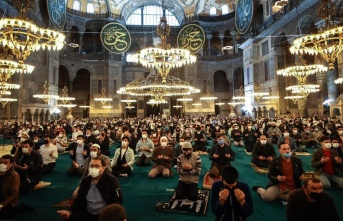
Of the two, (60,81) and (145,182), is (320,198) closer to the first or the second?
(145,182)

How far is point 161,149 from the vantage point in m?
4.74

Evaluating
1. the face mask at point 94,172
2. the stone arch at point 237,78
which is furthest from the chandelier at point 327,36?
the stone arch at point 237,78

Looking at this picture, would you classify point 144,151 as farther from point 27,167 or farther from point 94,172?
point 94,172

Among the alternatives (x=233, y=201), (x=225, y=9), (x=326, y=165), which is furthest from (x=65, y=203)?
(x=225, y=9)

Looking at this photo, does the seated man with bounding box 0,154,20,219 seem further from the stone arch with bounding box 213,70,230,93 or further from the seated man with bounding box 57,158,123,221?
the stone arch with bounding box 213,70,230,93

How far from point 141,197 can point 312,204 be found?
7.79 feet

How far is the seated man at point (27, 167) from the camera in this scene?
356cm

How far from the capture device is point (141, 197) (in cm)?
345

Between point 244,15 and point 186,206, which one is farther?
point 244,15

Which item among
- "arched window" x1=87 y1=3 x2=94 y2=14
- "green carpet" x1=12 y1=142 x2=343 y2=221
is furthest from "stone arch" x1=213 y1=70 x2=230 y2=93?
"green carpet" x1=12 y1=142 x2=343 y2=221

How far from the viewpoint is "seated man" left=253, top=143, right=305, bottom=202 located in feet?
9.82

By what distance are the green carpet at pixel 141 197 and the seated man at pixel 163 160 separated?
0.17 m

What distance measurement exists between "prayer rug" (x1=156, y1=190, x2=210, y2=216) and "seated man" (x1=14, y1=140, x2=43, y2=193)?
2.18 meters

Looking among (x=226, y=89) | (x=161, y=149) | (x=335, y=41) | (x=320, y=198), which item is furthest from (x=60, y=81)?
(x=320, y=198)
